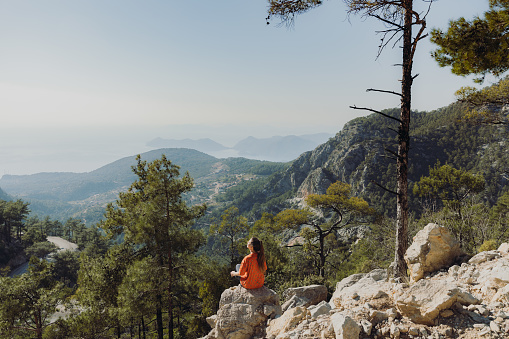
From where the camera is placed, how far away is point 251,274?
19.3ft

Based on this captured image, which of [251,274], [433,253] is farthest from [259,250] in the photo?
[433,253]

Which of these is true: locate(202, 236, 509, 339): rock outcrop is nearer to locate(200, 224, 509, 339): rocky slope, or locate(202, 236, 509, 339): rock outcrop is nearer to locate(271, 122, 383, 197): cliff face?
locate(200, 224, 509, 339): rocky slope

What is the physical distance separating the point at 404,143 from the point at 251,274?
497 centimetres

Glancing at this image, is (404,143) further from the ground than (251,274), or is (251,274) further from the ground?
(404,143)

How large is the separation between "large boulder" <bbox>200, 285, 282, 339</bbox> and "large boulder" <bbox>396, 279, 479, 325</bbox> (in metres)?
2.70

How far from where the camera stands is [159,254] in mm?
10875

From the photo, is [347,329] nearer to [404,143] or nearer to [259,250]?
[259,250]

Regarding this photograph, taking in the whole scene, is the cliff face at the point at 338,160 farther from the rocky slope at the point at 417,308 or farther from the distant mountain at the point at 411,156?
the rocky slope at the point at 417,308

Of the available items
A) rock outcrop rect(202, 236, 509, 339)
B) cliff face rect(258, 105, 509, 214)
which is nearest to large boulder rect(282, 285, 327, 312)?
rock outcrop rect(202, 236, 509, 339)

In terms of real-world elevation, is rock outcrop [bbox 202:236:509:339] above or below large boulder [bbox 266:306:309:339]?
above

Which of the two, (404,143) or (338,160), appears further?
(338,160)

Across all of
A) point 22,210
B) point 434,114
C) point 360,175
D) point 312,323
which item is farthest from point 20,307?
point 434,114

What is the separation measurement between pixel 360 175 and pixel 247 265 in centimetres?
8939

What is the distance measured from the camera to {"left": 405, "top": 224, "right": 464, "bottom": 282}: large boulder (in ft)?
18.7
